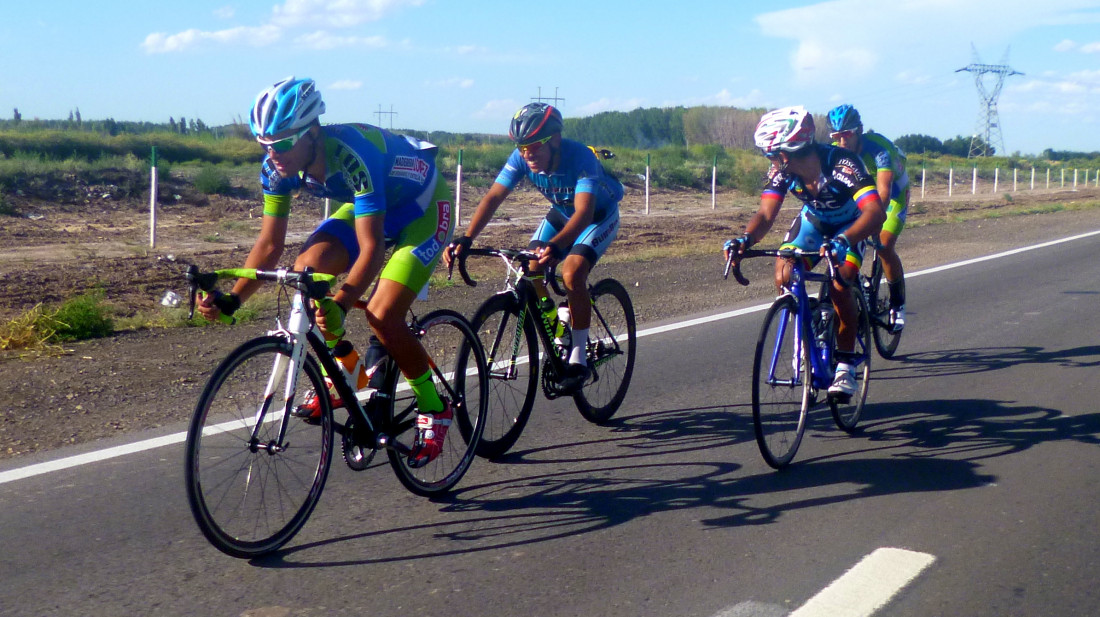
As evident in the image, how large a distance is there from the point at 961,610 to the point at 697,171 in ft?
133

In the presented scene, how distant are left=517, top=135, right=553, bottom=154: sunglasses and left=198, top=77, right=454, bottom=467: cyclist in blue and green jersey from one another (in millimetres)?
717

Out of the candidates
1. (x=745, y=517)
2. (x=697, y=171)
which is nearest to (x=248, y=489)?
(x=745, y=517)

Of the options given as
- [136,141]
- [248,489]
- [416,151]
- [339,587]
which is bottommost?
[339,587]

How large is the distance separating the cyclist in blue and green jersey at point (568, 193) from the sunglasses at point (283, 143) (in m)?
1.35

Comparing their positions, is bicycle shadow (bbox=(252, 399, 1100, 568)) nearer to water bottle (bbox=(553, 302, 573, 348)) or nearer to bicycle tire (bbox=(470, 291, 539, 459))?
bicycle tire (bbox=(470, 291, 539, 459))

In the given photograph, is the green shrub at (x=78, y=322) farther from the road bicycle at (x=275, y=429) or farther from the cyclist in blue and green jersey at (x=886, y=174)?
the cyclist in blue and green jersey at (x=886, y=174)

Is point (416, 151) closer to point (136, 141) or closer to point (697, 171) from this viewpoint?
point (136, 141)

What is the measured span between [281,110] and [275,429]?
129cm

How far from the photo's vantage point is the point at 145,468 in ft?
16.9

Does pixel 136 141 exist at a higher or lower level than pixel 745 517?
higher

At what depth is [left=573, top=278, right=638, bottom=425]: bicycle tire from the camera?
609 cm

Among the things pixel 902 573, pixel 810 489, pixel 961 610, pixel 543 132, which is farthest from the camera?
pixel 543 132

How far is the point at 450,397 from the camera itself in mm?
4949

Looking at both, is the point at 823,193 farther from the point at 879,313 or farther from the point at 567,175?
the point at 879,313
